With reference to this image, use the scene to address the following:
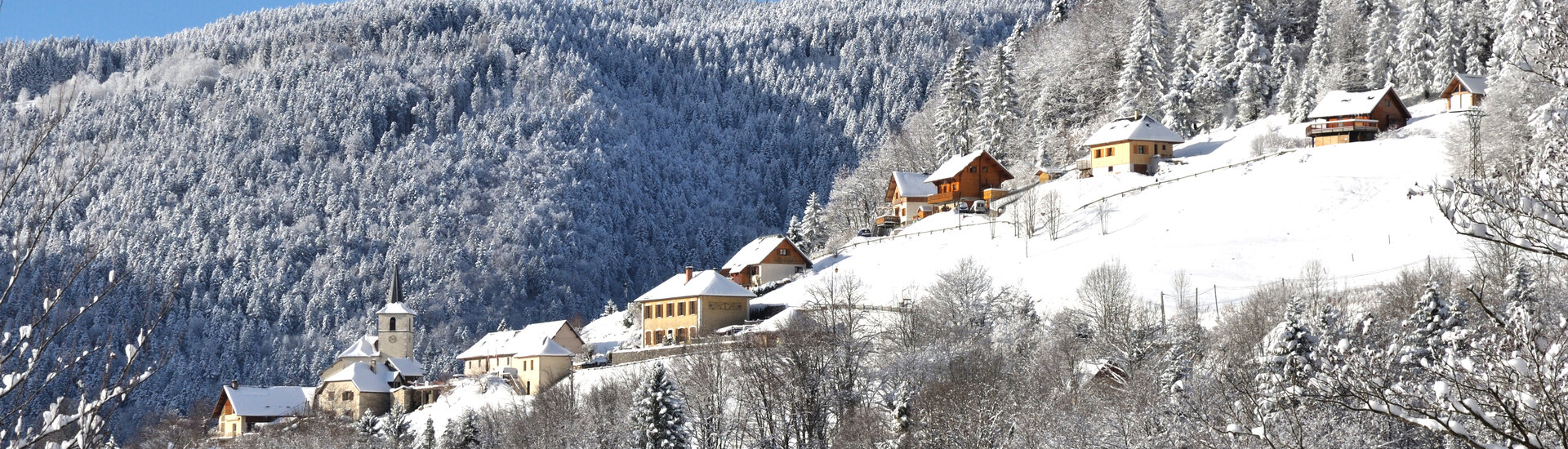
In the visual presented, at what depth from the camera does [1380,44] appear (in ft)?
294

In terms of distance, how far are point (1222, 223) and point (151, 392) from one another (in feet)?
310

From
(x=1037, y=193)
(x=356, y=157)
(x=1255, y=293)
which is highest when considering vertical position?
(x=356, y=157)

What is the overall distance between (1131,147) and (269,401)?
5675 centimetres

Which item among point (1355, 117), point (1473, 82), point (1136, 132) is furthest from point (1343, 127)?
point (1136, 132)

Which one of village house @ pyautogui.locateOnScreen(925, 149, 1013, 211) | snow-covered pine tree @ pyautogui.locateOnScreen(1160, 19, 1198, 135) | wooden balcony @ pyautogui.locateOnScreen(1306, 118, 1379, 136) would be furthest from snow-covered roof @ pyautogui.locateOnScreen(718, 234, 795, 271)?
wooden balcony @ pyautogui.locateOnScreen(1306, 118, 1379, 136)

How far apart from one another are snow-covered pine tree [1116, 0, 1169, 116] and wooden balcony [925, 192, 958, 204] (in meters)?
14.0

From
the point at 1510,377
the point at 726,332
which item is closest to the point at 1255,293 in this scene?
the point at 726,332

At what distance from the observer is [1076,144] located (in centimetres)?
9488

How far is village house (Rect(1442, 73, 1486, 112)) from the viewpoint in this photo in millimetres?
76688

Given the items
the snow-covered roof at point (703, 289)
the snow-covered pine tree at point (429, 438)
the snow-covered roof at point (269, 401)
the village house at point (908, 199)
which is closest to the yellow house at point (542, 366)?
the snow-covered roof at point (703, 289)

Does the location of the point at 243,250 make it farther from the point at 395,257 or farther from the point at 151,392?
the point at 151,392

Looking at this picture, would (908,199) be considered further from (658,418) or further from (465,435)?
(658,418)

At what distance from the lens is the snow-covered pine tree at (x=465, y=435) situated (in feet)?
188

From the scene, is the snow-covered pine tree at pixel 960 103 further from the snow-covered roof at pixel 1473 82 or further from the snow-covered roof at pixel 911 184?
the snow-covered roof at pixel 1473 82
